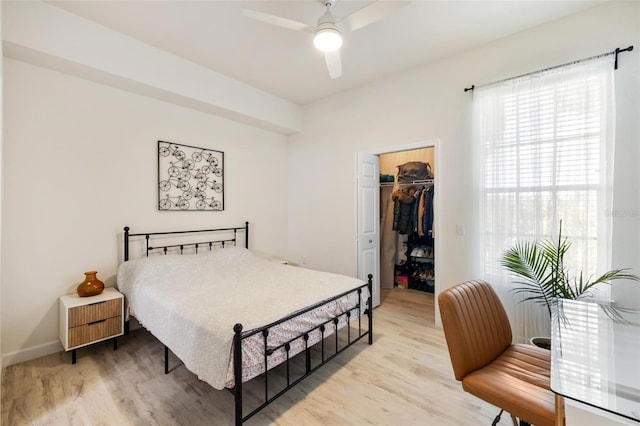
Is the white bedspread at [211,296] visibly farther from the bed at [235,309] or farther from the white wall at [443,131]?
the white wall at [443,131]

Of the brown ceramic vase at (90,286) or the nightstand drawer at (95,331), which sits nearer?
the nightstand drawer at (95,331)

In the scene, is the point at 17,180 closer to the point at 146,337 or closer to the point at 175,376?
the point at 146,337

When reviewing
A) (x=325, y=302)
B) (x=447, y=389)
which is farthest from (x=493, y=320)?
(x=325, y=302)

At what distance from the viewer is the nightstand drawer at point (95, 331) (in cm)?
240

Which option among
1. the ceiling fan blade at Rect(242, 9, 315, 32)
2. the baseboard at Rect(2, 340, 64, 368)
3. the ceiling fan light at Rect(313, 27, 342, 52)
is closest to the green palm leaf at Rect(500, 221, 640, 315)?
Result: the ceiling fan light at Rect(313, 27, 342, 52)

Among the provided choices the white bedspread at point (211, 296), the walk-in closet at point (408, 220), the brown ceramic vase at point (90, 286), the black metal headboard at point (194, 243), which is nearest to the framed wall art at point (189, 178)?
the black metal headboard at point (194, 243)

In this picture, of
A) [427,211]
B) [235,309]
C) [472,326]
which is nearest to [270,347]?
[235,309]

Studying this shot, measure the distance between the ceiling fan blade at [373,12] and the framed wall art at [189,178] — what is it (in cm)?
256

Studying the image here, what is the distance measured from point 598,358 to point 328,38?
236 centimetres

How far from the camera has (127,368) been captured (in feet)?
7.85

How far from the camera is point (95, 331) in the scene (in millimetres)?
2516

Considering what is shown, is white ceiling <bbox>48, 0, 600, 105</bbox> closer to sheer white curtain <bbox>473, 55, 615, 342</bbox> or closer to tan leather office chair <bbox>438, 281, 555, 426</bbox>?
sheer white curtain <bbox>473, 55, 615, 342</bbox>

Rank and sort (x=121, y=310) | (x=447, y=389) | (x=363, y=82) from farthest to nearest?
(x=363, y=82) < (x=121, y=310) < (x=447, y=389)

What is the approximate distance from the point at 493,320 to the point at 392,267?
3252mm
